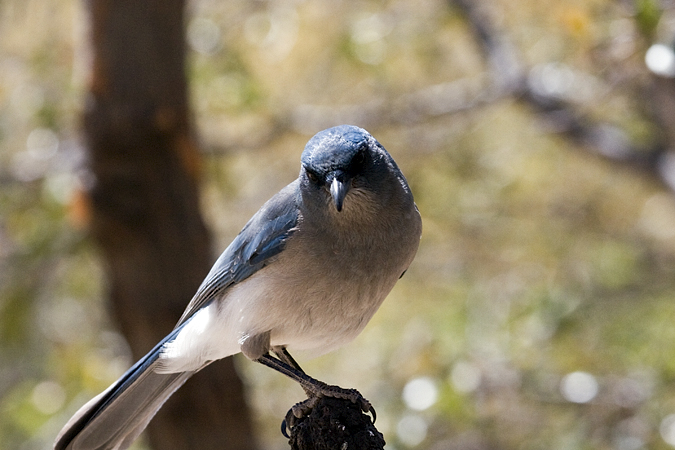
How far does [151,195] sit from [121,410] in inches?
78.7

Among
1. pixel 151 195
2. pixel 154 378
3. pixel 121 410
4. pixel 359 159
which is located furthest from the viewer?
pixel 151 195

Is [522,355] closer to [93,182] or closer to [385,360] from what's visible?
[385,360]

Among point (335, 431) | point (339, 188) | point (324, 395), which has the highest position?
point (339, 188)

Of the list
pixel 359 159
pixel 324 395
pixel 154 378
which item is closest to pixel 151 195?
pixel 154 378

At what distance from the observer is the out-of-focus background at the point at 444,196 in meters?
5.49

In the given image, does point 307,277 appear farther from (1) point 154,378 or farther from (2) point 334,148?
(1) point 154,378

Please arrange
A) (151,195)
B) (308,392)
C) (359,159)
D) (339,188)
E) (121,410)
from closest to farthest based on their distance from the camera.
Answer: (339,188), (359,159), (308,392), (121,410), (151,195)

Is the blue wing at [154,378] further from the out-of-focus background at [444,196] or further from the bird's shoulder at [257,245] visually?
the out-of-focus background at [444,196]

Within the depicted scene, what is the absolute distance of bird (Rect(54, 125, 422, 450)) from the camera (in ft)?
8.68

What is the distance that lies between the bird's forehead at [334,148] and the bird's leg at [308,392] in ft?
2.45

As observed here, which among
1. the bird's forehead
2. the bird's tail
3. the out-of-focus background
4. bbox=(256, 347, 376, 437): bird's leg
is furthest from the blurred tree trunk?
the bird's forehead

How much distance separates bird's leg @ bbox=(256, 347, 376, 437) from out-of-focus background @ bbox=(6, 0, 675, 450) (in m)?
2.14

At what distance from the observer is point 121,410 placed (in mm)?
2951

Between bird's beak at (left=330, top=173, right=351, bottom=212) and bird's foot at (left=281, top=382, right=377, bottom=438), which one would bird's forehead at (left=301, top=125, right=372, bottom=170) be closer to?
bird's beak at (left=330, top=173, right=351, bottom=212)
